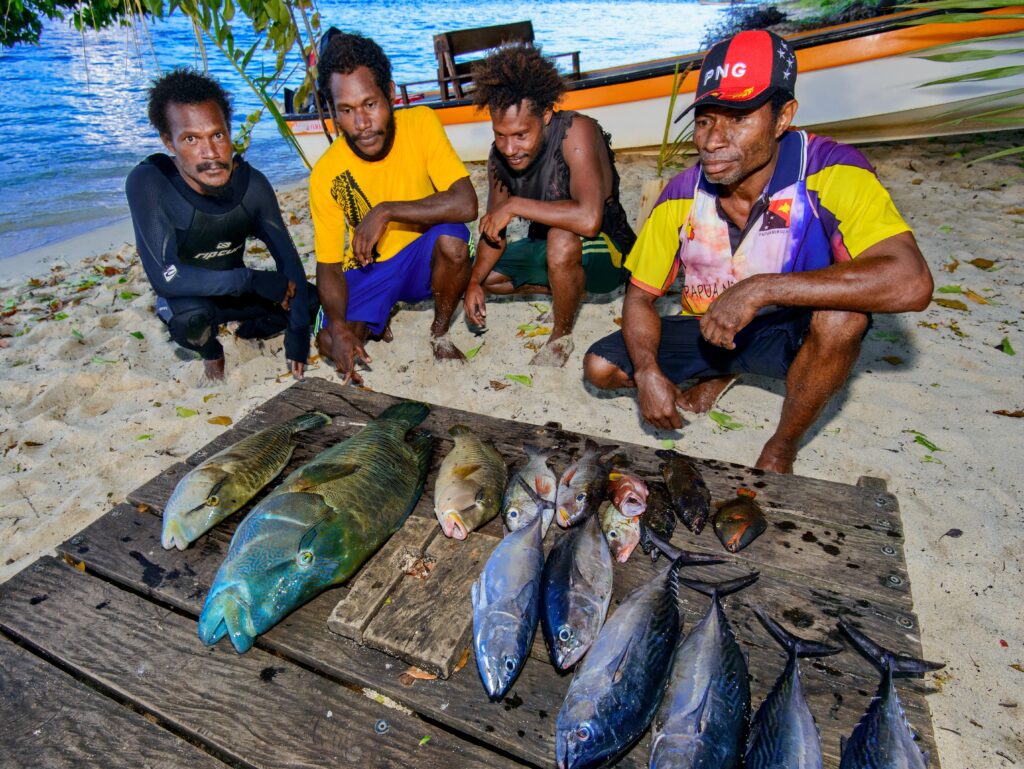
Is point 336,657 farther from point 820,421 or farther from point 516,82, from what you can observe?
point 516,82

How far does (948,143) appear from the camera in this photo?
A: 7.24 metres

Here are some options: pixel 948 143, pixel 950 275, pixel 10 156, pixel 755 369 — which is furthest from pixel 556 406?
pixel 10 156

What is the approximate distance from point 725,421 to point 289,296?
9.64 ft

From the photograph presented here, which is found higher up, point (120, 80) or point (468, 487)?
point (120, 80)

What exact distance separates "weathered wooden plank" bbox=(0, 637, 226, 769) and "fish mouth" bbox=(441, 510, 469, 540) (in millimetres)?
962

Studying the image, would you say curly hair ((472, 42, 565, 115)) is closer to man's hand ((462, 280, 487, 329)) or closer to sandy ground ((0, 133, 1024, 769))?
man's hand ((462, 280, 487, 329))

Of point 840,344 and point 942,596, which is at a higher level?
point 840,344

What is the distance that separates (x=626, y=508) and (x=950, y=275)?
4022mm

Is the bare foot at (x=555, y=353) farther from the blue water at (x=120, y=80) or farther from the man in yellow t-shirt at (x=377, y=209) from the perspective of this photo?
the blue water at (x=120, y=80)

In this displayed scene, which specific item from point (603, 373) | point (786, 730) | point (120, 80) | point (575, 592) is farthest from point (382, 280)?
point (120, 80)

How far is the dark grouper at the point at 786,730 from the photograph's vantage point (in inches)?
63.4

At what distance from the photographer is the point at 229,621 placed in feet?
6.32

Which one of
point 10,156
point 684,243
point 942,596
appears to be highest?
point 10,156

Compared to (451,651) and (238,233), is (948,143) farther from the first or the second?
(451,651)
